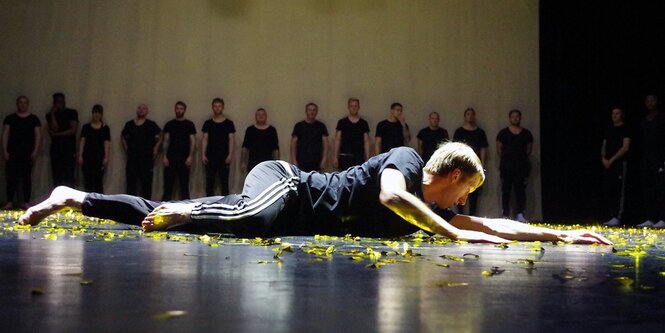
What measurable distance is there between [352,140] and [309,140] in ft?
1.78

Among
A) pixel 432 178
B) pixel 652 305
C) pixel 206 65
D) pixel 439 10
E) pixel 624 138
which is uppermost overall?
pixel 439 10

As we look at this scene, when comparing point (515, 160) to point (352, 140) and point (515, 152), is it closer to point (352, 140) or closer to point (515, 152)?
point (515, 152)

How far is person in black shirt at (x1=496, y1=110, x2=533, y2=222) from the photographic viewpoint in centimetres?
891

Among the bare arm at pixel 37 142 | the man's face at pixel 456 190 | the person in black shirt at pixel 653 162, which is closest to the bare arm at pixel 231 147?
the bare arm at pixel 37 142

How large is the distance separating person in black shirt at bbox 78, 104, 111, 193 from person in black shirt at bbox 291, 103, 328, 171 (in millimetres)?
2420

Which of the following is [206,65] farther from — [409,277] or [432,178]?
[409,277]

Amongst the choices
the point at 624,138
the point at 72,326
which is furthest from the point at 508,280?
the point at 624,138

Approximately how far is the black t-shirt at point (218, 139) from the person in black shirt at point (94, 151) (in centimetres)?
131

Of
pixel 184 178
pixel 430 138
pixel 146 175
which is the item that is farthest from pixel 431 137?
pixel 146 175

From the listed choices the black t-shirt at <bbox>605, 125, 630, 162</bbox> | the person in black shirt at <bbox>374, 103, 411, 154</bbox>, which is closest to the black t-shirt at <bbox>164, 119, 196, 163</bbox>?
the person in black shirt at <bbox>374, 103, 411, 154</bbox>

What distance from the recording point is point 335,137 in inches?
347

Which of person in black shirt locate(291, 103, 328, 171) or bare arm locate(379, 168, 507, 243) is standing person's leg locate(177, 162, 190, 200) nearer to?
person in black shirt locate(291, 103, 328, 171)

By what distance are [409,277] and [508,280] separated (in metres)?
0.26

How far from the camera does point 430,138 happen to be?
29.2 ft
